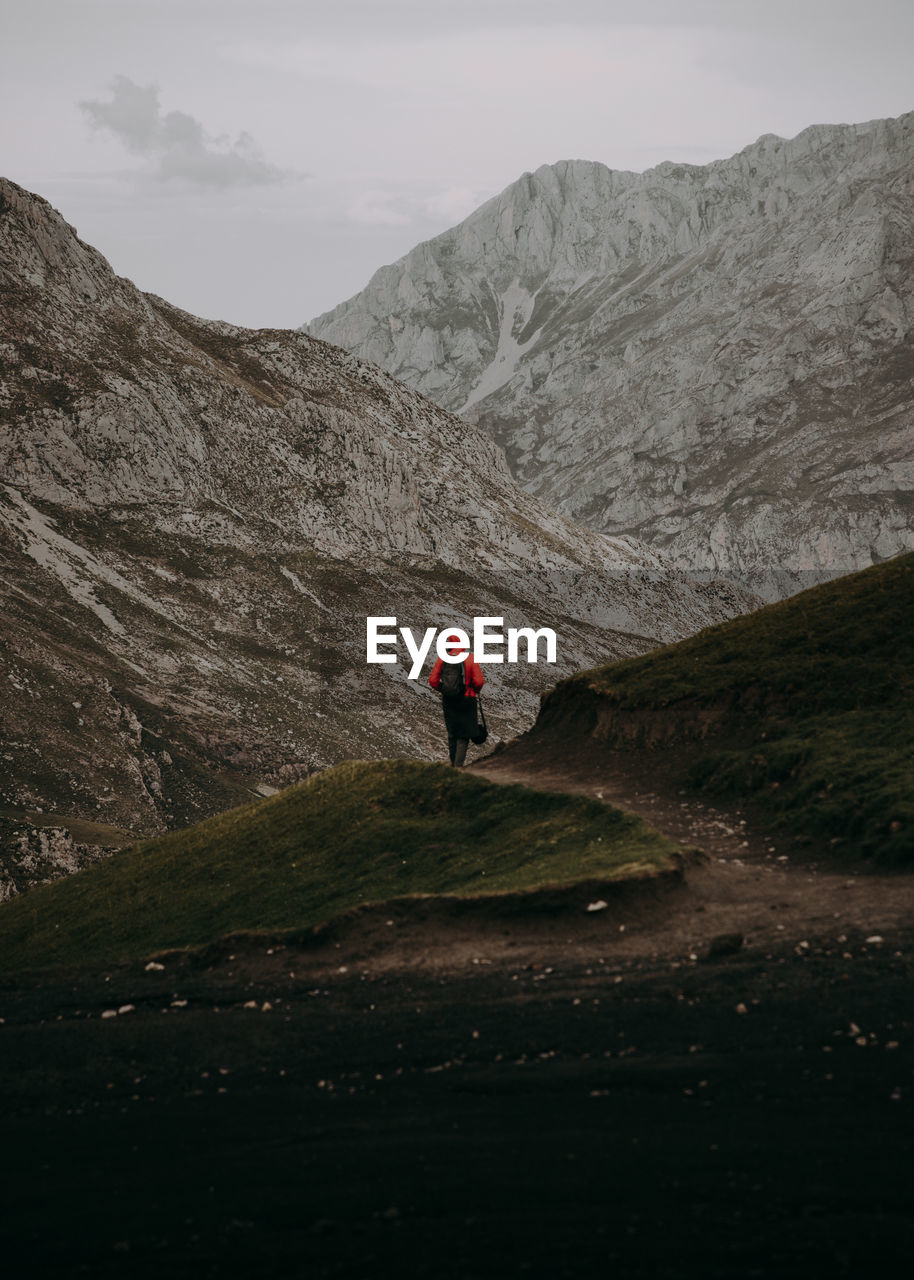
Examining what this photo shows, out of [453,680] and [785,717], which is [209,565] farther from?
[785,717]

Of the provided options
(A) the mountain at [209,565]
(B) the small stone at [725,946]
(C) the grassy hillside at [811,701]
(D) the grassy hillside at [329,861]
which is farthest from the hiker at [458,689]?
(A) the mountain at [209,565]

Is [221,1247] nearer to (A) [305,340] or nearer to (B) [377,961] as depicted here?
(B) [377,961]

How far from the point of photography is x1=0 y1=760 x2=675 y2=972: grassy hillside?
73.8 ft

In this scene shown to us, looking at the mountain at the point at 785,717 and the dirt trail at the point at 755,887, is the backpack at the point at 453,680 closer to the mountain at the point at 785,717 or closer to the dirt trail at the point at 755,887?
Result: the mountain at the point at 785,717

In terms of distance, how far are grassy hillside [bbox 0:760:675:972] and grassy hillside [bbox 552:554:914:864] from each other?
11.3 ft

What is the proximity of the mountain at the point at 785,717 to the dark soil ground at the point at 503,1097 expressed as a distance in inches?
61.2

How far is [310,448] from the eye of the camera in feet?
561

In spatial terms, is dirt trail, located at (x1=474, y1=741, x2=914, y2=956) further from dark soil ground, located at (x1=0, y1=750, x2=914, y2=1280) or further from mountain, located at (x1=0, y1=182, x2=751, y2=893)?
mountain, located at (x1=0, y1=182, x2=751, y2=893)

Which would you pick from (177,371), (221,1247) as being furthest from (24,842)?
(177,371)

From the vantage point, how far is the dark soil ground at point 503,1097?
10.5 meters

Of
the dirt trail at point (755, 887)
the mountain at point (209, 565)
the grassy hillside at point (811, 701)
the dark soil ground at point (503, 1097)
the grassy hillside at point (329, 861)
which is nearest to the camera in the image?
the dark soil ground at point (503, 1097)

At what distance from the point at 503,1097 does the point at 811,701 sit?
16.6 metres

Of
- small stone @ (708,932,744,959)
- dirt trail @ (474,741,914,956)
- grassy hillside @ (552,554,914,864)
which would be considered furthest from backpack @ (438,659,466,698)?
small stone @ (708,932,744,959)

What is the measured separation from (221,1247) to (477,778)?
665 inches
